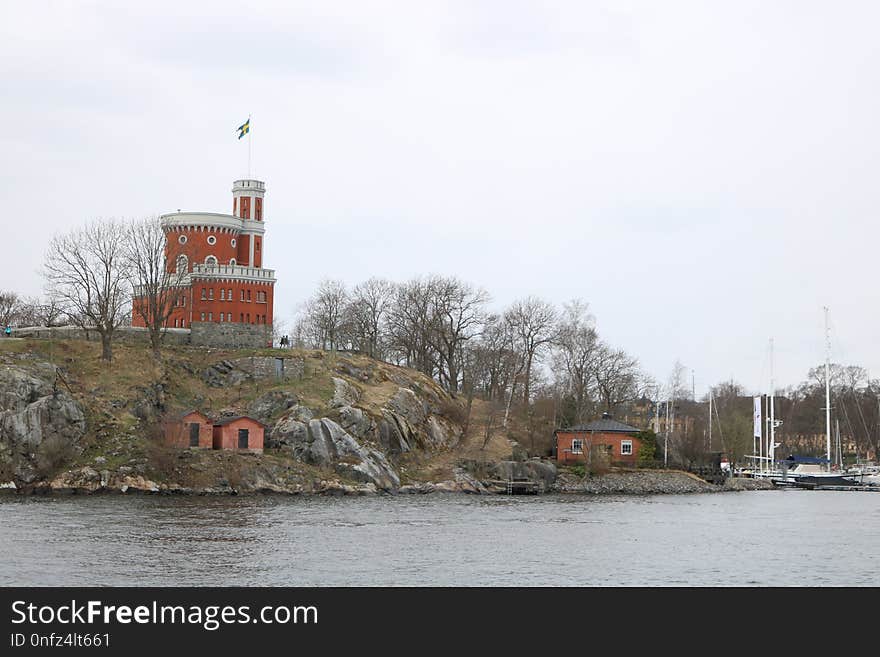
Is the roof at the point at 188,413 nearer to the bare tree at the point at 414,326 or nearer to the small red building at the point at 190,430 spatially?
the small red building at the point at 190,430

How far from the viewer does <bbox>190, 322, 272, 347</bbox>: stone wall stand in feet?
374

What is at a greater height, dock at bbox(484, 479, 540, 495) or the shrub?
the shrub

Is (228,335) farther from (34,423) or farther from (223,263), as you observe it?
(34,423)

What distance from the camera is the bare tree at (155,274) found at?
106 meters

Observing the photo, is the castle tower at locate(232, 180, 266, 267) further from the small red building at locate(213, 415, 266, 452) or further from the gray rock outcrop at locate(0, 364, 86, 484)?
the gray rock outcrop at locate(0, 364, 86, 484)

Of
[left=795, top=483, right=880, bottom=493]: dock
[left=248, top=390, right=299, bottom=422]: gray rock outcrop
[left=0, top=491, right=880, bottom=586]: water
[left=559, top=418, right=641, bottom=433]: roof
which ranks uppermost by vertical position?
[left=248, top=390, right=299, bottom=422]: gray rock outcrop

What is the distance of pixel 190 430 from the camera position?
93.0 metres

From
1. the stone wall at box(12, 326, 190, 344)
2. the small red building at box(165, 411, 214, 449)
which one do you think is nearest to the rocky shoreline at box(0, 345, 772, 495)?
the small red building at box(165, 411, 214, 449)

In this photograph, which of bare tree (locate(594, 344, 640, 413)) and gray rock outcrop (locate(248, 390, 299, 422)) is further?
bare tree (locate(594, 344, 640, 413))

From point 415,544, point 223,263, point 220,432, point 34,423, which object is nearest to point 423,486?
point 220,432

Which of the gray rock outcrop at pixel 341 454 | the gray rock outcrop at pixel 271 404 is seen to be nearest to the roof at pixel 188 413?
the gray rock outcrop at pixel 271 404

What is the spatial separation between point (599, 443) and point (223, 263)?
4365cm

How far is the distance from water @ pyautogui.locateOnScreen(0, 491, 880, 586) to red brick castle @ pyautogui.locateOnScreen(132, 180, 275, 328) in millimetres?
37602
